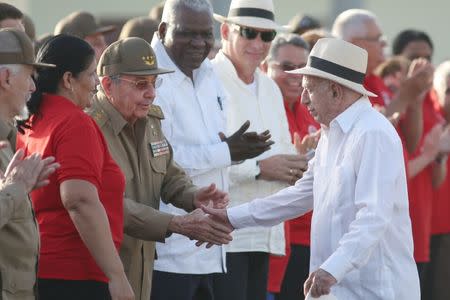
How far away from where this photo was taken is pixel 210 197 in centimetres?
745

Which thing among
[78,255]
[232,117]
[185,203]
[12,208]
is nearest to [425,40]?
[232,117]

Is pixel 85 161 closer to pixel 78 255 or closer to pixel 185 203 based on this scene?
pixel 78 255

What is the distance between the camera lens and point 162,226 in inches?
282

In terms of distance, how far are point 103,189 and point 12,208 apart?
1.05 m

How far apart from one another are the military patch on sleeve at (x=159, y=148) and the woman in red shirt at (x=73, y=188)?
60 cm

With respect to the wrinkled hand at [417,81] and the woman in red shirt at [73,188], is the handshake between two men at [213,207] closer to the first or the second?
the woman in red shirt at [73,188]

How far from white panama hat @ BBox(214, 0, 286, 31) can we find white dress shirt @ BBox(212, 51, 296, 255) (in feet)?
0.83

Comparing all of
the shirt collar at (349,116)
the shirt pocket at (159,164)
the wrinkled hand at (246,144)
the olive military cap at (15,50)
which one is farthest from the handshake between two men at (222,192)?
the olive military cap at (15,50)

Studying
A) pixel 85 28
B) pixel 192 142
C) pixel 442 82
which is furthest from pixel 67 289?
pixel 442 82

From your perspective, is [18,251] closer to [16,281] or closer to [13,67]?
[16,281]

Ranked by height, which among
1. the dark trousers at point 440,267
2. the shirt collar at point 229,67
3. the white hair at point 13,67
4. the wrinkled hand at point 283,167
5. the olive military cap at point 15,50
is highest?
the olive military cap at point 15,50

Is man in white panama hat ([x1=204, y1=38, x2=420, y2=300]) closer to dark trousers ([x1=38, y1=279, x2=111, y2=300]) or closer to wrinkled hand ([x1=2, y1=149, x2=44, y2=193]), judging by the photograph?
dark trousers ([x1=38, y1=279, x2=111, y2=300])

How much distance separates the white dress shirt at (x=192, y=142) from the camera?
771 centimetres

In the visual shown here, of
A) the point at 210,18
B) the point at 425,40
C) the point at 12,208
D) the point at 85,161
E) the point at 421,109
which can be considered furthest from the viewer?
the point at 425,40
